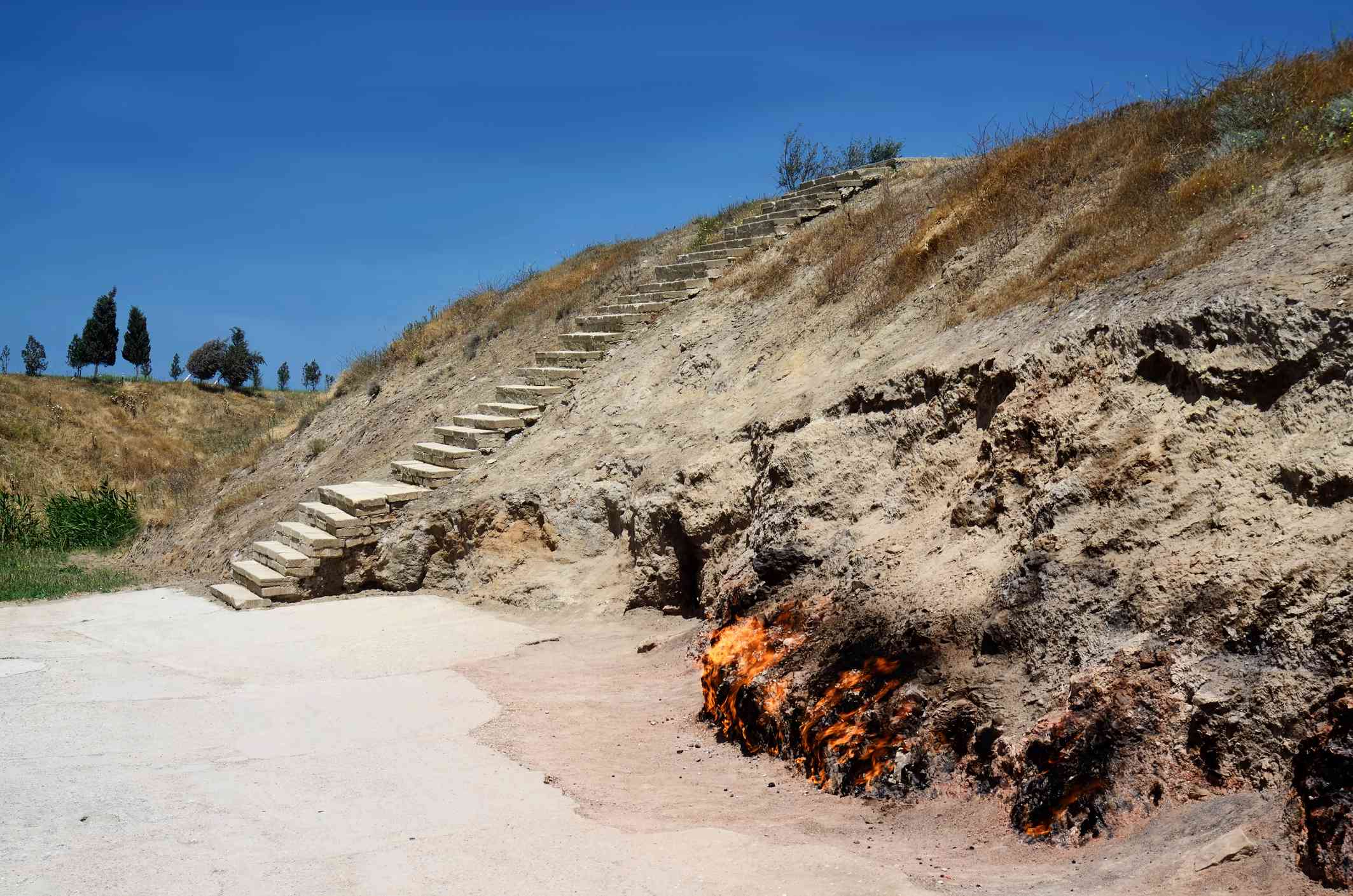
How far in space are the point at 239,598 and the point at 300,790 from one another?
6.20 meters

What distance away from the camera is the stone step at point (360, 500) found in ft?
39.3

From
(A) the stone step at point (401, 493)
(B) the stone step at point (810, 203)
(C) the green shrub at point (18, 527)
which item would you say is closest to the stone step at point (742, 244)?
(B) the stone step at point (810, 203)

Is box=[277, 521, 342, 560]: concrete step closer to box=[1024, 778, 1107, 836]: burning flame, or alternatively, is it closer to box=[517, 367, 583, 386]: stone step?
box=[517, 367, 583, 386]: stone step

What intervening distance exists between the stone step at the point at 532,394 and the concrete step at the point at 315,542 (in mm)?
3350

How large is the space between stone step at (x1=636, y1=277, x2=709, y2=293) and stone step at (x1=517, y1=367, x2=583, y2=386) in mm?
2088

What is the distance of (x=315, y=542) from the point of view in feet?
38.5

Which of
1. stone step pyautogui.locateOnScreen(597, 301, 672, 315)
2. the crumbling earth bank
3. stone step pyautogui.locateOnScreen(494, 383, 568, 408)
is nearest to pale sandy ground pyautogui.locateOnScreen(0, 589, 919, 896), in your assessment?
the crumbling earth bank

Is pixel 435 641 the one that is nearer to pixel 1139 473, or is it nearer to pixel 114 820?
pixel 114 820

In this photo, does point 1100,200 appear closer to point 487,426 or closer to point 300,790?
point 487,426

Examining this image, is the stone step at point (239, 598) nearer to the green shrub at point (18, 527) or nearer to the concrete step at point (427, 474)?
the concrete step at point (427, 474)

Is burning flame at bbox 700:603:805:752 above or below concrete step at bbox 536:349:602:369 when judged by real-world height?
below

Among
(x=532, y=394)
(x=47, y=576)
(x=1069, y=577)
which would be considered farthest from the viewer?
(x=532, y=394)

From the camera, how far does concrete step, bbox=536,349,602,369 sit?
1477cm

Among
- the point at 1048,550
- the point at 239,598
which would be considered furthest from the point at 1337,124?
the point at 239,598
